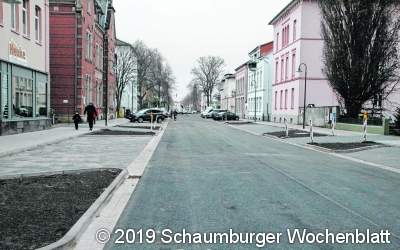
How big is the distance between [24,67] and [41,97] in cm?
407

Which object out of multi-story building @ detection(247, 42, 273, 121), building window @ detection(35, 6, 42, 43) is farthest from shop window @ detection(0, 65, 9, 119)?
multi-story building @ detection(247, 42, 273, 121)

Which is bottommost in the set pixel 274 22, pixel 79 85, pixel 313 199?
pixel 313 199

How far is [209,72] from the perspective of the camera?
423ft

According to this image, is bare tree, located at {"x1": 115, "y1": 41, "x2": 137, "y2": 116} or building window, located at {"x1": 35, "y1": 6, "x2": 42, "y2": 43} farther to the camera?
bare tree, located at {"x1": 115, "y1": 41, "x2": 137, "y2": 116}

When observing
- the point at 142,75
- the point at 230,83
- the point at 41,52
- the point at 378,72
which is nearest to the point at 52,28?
the point at 41,52

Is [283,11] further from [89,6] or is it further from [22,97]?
[22,97]

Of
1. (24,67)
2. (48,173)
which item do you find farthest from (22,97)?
(48,173)

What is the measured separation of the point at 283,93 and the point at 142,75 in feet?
125

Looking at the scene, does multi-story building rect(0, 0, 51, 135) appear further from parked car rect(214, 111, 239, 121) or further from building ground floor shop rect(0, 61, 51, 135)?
parked car rect(214, 111, 239, 121)

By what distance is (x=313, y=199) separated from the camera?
9.15m

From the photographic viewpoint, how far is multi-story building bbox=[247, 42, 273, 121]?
68.3 meters

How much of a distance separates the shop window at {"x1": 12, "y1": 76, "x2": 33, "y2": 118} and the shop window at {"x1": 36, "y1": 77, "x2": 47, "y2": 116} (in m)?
1.29

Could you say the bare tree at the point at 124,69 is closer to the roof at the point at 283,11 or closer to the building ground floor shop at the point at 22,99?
the roof at the point at 283,11

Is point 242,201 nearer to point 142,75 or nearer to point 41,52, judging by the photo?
point 41,52
